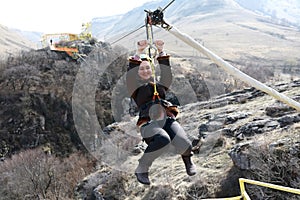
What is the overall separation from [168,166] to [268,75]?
231 ft

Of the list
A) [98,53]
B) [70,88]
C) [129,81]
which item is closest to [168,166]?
[129,81]

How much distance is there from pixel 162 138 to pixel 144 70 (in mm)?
1259

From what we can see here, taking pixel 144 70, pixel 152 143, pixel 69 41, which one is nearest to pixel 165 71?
pixel 144 70

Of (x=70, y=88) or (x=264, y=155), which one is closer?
(x=264, y=155)

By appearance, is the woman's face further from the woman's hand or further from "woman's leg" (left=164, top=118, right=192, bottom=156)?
"woman's leg" (left=164, top=118, right=192, bottom=156)

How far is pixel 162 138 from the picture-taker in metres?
5.57

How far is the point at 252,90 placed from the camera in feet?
123

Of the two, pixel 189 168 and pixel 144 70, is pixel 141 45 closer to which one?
pixel 144 70

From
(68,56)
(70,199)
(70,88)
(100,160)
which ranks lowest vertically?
(70,199)

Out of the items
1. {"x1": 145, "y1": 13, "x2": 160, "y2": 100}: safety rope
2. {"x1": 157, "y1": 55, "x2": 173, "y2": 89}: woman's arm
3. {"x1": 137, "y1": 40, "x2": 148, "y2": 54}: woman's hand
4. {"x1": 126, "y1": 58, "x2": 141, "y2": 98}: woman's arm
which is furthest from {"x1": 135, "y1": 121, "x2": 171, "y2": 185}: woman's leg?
{"x1": 137, "y1": 40, "x2": 148, "y2": 54}: woman's hand

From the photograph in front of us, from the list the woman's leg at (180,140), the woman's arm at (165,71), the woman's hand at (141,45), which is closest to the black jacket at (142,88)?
the woman's arm at (165,71)

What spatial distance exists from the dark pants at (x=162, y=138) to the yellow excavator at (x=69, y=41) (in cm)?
5528

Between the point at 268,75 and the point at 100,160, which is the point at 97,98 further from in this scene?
the point at 268,75

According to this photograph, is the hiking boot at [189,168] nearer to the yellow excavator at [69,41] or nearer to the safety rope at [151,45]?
the safety rope at [151,45]
